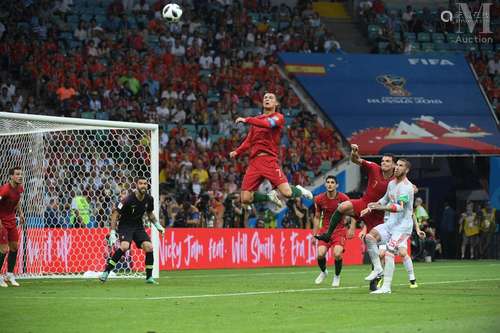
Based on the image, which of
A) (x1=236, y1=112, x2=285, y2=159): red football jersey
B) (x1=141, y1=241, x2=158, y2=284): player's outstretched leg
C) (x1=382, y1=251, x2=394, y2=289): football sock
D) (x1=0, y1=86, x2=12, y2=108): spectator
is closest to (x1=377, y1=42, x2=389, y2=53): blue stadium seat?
(x1=0, y1=86, x2=12, y2=108): spectator

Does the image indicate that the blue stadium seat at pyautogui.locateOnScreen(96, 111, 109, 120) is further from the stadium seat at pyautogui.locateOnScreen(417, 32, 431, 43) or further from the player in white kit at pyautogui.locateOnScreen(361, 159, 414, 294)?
the stadium seat at pyautogui.locateOnScreen(417, 32, 431, 43)

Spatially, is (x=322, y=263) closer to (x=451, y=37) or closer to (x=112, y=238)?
(x=112, y=238)

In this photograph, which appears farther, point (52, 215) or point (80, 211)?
point (80, 211)

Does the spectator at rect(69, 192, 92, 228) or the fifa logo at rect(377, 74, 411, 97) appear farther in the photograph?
the fifa logo at rect(377, 74, 411, 97)

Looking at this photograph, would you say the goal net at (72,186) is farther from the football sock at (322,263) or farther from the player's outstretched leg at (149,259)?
the football sock at (322,263)

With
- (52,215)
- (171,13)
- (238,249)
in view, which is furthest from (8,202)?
(238,249)

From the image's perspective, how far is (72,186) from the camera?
24.3 metres

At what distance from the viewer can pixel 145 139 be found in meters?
25.3

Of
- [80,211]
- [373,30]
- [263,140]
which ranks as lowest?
[80,211]

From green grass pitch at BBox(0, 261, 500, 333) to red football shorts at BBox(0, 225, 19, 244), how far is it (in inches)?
35.9

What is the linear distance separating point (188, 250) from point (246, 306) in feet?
46.4

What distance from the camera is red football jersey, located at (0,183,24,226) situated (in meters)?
19.8

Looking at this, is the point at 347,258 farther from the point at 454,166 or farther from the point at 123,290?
the point at 123,290

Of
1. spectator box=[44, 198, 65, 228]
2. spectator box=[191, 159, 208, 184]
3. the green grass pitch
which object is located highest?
spectator box=[191, 159, 208, 184]
